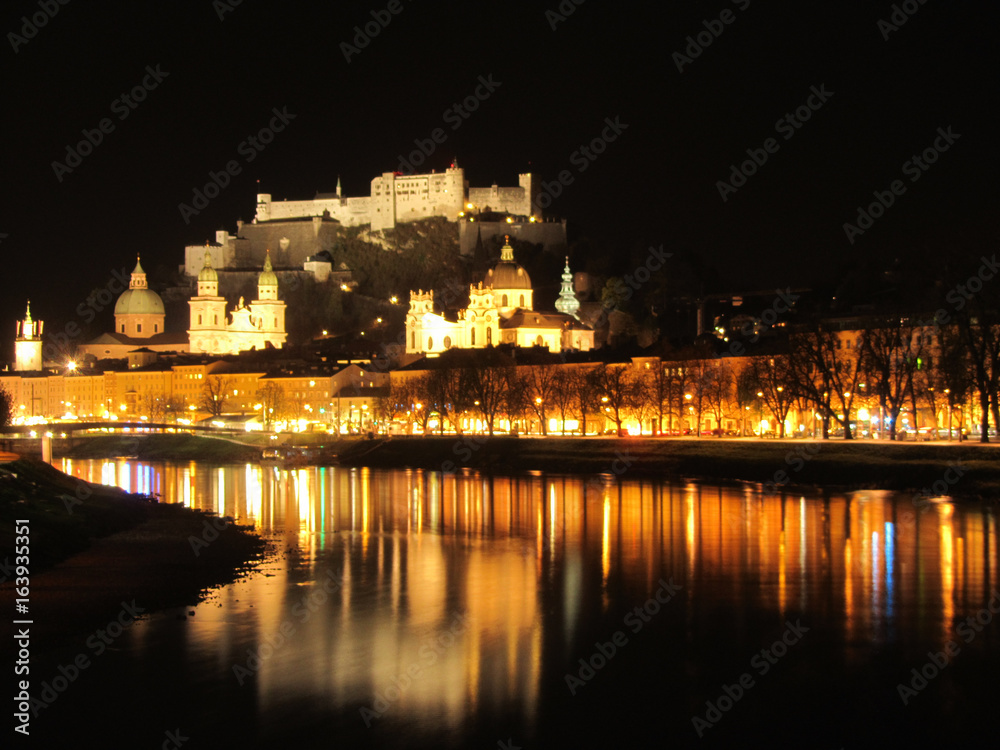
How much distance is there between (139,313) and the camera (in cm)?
12644

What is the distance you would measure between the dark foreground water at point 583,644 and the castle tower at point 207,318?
295 ft

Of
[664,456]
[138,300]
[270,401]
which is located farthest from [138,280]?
[664,456]

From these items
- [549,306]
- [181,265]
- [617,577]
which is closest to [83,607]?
[617,577]

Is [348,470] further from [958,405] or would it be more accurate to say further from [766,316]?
[766,316]

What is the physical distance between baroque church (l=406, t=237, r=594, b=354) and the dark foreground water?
6361cm

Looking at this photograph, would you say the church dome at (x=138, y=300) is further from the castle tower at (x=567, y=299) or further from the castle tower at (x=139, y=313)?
the castle tower at (x=567, y=299)

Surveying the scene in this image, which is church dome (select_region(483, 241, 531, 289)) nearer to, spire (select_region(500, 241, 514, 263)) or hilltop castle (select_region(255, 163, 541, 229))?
spire (select_region(500, 241, 514, 263))

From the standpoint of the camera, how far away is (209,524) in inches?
1313

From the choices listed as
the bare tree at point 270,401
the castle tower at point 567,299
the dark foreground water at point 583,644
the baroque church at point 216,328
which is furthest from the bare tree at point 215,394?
the dark foreground water at point 583,644

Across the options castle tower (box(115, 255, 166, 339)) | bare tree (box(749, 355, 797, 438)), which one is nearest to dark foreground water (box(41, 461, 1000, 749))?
bare tree (box(749, 355, 797, 438))

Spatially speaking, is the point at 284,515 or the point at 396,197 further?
the point at 396,197

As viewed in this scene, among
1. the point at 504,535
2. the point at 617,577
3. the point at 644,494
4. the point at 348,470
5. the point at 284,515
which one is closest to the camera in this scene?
the point at 617,577

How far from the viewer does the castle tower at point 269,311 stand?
119m

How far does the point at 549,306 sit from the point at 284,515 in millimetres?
70401
